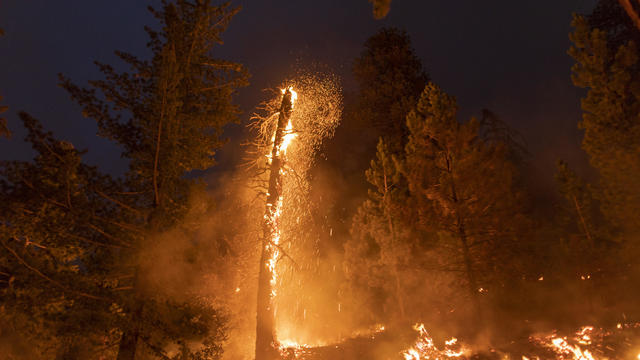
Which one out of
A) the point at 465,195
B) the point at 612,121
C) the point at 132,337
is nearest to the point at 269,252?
the point at 132,337

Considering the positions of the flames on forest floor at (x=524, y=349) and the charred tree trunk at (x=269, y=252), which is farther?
the flames on forest floor at (x=524, y=349)

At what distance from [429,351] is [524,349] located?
95.4 inches

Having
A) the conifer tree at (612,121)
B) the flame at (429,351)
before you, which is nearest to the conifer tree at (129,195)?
the flame at (429,351)

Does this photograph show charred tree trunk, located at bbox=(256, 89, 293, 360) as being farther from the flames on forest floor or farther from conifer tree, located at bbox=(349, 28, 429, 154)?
conifer tree, located at bbox=(349, 28, 429, 154)

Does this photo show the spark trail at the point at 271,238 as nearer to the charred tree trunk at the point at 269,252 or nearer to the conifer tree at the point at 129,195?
the charred tree trunk at the point at 269,252

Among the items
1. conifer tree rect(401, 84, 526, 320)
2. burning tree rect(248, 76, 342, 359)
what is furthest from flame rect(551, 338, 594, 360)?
burning tree rect(248, 76, 342, 359)

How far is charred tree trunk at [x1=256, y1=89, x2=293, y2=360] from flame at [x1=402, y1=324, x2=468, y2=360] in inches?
162

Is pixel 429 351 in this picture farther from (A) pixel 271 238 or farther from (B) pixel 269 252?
(A) pixel 271 238

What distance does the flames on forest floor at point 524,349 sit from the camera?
833cm

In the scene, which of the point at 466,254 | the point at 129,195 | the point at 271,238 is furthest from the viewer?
the point at 466,254

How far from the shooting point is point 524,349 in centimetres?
919

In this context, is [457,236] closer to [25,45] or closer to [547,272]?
[547,272]

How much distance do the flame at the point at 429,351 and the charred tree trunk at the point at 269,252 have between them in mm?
4123

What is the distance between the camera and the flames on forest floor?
328 inches
